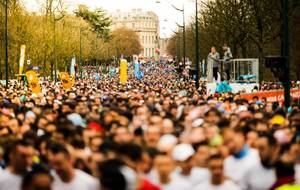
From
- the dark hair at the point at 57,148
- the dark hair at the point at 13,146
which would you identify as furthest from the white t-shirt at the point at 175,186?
the dark hair at the point at 13,146

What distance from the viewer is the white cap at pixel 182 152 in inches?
396

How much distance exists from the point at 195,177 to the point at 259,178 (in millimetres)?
815

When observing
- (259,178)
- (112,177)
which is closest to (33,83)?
(259,178)

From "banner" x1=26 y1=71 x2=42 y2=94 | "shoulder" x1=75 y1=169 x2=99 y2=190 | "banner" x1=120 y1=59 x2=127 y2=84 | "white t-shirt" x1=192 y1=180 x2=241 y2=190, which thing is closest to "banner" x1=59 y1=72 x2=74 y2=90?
"banner" x1=26 y1=71 x2=42 y2=94

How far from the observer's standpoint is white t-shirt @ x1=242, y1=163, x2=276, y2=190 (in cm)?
985

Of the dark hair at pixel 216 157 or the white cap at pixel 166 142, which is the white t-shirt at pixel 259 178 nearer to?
the dark hair at pixel 216 157

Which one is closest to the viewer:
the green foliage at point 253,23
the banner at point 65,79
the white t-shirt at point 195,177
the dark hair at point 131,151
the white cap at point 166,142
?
the dark hair at point 131,151

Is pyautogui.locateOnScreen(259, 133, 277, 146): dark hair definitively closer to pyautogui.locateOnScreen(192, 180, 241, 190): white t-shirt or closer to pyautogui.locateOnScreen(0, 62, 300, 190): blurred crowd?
pyautogui.locateOnScreen(0, 62, 300, 190): blurred crowd

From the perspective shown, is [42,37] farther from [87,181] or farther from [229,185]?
[229,185]

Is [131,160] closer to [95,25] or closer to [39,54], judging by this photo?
[39,54]

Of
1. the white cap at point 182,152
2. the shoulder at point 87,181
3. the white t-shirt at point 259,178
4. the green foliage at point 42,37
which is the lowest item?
the white t-shirt at point 259,178

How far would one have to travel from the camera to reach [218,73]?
123 feet

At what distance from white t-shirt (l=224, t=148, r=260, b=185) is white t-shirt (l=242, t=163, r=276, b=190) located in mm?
96

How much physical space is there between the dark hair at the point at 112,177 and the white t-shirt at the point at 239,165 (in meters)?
2.45
